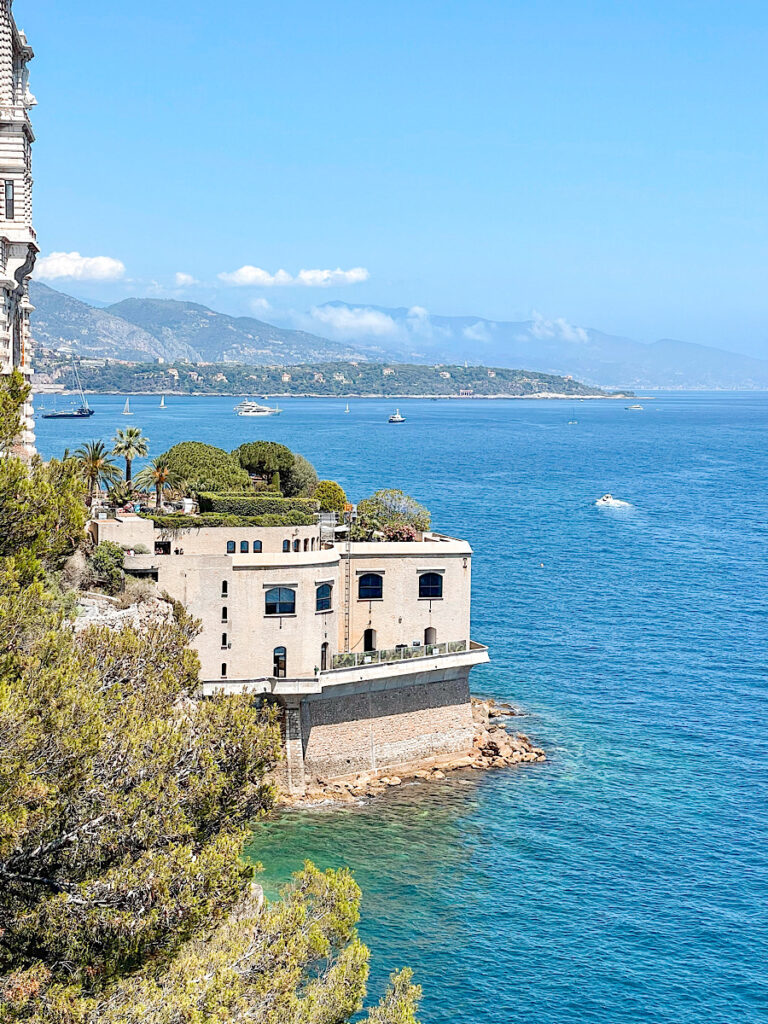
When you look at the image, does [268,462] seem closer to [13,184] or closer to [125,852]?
[13,184]

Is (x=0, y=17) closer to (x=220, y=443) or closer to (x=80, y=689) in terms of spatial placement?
(x=80, y=689)

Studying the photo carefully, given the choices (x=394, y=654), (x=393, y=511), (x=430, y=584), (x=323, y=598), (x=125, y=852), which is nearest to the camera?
(x=125, y=852)

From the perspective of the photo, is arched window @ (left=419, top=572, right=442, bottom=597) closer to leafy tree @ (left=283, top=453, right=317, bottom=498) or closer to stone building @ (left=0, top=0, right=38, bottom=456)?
leafy tree @ (left=283, top=453, right=317, bottom=498)

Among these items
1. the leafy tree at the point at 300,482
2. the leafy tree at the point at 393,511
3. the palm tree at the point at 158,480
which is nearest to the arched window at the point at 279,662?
the palm tree at the point at 158,480

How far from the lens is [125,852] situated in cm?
1714

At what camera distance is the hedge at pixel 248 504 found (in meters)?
48.6

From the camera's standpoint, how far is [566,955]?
A: 115ft

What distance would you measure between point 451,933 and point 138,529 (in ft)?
61.4

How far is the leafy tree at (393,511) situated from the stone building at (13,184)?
21523 mm

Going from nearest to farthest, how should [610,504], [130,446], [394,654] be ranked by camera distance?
[394,654]
[130,446]
[610,504]

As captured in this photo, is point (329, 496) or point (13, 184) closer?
point (13, 184)

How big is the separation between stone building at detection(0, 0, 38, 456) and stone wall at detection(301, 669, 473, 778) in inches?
653

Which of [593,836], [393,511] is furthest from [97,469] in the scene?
[593,836]

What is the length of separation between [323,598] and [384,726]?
5871mm
